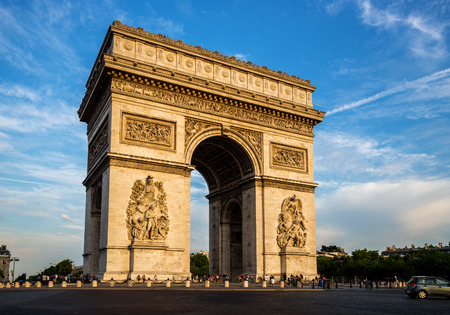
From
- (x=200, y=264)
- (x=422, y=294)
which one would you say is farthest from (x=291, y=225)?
(x=200, y=264)

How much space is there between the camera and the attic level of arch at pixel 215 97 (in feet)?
92.2

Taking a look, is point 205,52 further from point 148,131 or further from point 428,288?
point 428,288

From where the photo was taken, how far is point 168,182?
28.5m

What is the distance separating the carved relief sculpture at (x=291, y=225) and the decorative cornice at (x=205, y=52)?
32.7 ft

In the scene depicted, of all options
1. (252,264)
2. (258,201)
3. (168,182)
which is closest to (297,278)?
(252,264)

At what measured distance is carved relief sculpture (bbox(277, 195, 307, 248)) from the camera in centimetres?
3238

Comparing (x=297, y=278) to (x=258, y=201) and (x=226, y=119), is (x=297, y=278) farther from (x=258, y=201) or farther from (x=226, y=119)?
(x=226, y=119)

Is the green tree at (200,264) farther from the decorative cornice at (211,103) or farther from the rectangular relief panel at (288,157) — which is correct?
the decorative cornice at (211,103)

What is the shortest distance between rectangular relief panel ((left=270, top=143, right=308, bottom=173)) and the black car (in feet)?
49.6

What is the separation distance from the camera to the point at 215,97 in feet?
103

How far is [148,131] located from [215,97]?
19.2 feet

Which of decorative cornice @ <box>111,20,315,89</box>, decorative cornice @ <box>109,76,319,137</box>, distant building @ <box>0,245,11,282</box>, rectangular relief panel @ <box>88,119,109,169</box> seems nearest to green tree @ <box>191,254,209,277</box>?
distant building @ <box>0,245,11,282</box>

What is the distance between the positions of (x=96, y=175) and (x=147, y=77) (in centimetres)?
774

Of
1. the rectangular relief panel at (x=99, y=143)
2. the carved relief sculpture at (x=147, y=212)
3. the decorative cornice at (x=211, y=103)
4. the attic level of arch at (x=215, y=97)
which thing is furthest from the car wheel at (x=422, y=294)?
the rectangular relief panel at (x=99, y=143)
